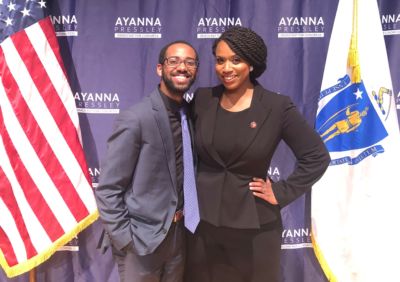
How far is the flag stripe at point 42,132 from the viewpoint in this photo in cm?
208

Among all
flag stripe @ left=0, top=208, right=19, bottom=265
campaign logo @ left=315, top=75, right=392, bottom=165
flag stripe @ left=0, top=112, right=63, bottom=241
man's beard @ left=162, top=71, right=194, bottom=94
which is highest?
man's beard @ left=162, top=71, right=194, bottom=94

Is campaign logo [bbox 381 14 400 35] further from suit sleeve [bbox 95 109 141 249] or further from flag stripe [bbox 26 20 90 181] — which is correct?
flag stripe [bbox 26 20 90 181]

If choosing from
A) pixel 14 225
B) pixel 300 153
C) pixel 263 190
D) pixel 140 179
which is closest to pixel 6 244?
pixel 14 225

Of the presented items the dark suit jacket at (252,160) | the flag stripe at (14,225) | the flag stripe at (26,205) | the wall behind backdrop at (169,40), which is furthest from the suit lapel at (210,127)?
the flag stripe at (14,225)

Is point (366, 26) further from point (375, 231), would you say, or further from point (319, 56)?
point (375, 231)

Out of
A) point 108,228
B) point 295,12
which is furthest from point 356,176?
point 108,228

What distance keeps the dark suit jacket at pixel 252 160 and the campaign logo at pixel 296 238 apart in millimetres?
739

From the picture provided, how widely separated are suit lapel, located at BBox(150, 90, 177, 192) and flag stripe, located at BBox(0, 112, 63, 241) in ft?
2.86

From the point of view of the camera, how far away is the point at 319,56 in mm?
2314

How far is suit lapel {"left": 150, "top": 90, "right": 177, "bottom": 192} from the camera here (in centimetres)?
160

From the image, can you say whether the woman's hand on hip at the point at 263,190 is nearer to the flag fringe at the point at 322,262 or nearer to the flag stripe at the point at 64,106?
the flag fringe at the point at 322,262

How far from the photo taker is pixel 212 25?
2.28 m

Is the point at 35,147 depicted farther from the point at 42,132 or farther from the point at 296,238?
the point at 296,238

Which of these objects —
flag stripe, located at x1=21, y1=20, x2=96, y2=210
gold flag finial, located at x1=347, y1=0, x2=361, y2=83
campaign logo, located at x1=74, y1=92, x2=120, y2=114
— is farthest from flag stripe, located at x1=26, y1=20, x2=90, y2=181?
gold flag finial, located at x1=347, y1=0, x2=361, y2=83
